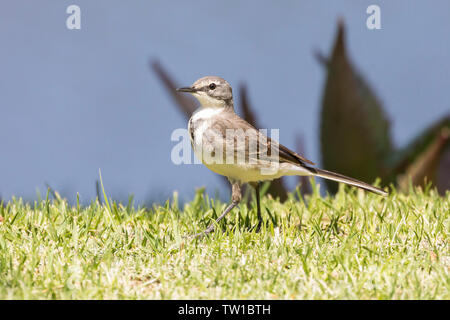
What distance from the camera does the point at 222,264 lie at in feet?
12.8

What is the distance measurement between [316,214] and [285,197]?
1.91 m

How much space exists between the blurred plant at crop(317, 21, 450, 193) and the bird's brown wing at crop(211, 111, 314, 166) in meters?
2.98

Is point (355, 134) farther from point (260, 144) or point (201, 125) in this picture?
point (201, 125)

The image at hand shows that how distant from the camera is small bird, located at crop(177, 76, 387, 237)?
4.72 metres

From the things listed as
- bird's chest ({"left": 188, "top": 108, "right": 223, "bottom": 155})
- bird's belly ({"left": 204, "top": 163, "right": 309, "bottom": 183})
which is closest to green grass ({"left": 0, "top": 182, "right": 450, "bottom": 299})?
bird's belly ({"left": 204, "top": 163, "right": 309, "bottom": 183})

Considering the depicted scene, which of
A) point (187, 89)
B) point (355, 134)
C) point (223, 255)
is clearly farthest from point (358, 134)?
point (223, 255)

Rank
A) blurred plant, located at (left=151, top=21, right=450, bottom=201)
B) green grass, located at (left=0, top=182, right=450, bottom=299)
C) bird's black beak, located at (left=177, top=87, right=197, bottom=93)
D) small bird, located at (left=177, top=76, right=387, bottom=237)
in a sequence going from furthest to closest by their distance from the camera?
blurred plant, located at (left=151, top=21, right=450, bottom=201) < bird's black beak, located at (left=177, top=87, right=197, bottom=93) < small bird, located at (left=177, top=76, right=387, bottom=237) < green grass, located at (left=0, top=182, right=450, bottom=299)

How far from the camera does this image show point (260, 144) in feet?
15.7

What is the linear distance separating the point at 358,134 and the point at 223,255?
420cm

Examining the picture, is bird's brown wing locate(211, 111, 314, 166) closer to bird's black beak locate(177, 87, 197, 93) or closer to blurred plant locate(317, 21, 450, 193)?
bird's black beak locate(177, 87, 197, 93)

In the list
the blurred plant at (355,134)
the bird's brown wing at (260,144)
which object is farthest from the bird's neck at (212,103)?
the blurred plant at (355,134)

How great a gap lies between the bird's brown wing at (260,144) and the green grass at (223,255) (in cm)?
57
